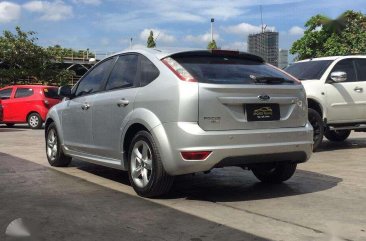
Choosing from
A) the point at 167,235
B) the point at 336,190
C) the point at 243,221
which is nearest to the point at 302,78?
the point at 336,190

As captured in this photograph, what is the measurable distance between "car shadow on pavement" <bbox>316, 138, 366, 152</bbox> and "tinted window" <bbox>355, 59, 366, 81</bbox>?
146 centimetres

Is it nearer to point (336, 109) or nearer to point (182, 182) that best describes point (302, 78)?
point (336, 109)

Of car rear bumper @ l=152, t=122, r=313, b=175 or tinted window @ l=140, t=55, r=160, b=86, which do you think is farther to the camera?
tinted window @ l=140, t=55, r=160, b=86

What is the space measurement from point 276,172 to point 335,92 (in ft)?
12.5

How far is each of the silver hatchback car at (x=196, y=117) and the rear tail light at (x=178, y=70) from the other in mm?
10

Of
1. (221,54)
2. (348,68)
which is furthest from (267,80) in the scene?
(348,68)

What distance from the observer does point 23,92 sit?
60.7 feet

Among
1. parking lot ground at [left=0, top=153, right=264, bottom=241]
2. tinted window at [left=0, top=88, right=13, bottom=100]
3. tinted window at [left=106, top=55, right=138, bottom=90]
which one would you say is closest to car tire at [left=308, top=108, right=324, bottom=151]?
tinted window at [left=106, top=55, right=138, bottom=90]

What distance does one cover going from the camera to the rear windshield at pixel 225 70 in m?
5.29

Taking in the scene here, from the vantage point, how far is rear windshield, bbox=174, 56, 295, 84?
529cm

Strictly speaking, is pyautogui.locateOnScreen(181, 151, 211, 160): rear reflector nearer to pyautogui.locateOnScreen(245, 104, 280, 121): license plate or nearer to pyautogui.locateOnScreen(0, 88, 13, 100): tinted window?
pyautogui.locateOnScreen(245, 104, 280, 121): license plate

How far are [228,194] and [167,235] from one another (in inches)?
69.7

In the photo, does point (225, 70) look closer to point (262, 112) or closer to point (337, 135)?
point (262, 112)

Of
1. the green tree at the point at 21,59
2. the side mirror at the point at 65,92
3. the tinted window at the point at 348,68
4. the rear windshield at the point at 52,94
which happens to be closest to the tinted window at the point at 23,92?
the rear windshield at the point at 52,94
